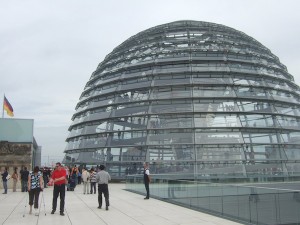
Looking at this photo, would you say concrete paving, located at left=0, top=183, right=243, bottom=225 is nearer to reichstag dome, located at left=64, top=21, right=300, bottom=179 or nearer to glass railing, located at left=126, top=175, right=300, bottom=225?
glass railing, located at left=126, top=175, right=300, bottom=225

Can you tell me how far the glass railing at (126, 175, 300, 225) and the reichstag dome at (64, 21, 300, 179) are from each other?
6.32 m

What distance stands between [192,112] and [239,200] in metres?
15.4

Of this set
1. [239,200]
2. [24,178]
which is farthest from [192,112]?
[239,200]

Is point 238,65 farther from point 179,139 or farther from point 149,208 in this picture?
point 149,208

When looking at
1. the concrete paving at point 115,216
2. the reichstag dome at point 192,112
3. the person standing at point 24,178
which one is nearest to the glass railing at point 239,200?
the concrete paving at point 115,216

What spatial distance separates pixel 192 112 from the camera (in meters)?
26.1

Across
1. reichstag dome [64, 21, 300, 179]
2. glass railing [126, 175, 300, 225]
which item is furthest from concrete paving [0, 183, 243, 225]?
reichstag dome [64, 21, 300, 179]

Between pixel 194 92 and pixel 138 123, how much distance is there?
4.90 meters

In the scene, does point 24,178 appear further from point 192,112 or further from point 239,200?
point 239,200

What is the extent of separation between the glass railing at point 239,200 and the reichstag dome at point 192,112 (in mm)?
6323

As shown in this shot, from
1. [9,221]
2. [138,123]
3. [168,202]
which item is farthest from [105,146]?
[9,221]

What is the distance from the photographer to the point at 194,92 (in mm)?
27594

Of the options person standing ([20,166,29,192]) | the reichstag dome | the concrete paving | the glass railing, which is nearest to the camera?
the glass railing

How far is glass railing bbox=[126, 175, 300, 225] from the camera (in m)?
8.89
